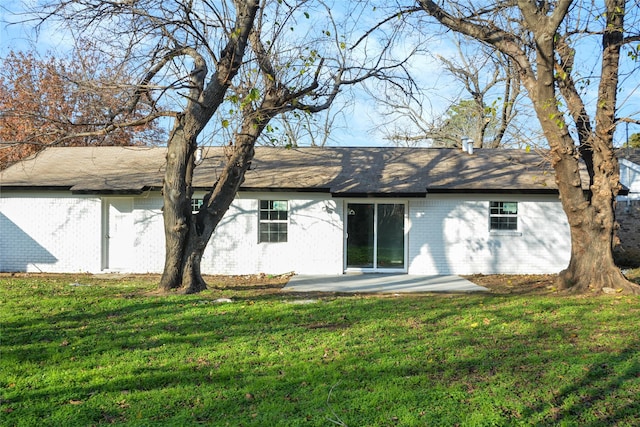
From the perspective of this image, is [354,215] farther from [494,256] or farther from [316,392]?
[316,392]

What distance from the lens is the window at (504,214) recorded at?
15055 mm

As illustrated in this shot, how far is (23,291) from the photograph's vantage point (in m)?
9.28

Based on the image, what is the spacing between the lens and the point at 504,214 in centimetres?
1505

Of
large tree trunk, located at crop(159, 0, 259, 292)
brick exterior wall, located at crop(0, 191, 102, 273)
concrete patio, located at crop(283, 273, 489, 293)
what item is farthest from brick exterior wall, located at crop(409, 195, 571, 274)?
brick exterior wall, located at crop(0, 191, 102, 273)

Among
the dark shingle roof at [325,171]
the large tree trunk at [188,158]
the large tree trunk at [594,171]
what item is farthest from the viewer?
the dark shingle roof at [325,171]

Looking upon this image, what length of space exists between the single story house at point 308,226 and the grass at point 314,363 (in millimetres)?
6292

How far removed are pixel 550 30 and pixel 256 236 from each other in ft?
31.1

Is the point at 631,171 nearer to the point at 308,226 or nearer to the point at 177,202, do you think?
the point at 308,226

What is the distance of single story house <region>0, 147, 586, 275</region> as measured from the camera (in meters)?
14.9

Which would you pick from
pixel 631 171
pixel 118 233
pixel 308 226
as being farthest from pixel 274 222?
pixel 631 171

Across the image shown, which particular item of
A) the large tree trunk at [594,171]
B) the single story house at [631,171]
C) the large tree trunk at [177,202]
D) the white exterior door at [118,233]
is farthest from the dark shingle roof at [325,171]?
the single story house at [631,171]

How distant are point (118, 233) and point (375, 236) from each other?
815 cm

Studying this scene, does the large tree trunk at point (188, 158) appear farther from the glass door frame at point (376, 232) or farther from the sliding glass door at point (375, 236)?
the sliding glass door at point (375, 236)

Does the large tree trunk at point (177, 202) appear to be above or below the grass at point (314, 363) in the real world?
above
